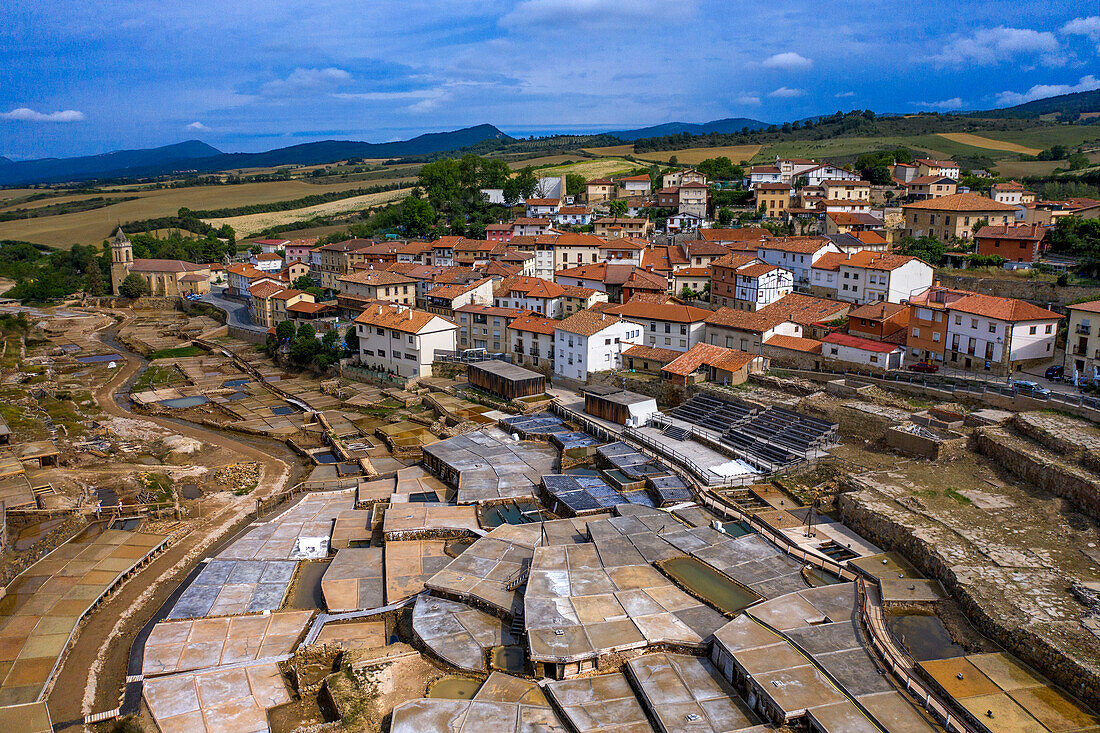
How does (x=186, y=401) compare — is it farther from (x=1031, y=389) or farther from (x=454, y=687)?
(x=1031, y=389)

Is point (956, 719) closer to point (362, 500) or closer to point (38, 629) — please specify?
point (362, 500)

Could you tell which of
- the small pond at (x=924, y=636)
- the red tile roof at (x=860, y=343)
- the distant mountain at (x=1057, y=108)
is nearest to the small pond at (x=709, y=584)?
the small pond at (x=924, y=636)

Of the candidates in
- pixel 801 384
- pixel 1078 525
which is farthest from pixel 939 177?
pixel 1078 525

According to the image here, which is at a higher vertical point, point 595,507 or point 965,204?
point 965,204

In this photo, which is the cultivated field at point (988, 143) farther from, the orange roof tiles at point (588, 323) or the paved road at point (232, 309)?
the paved road at point (232, 309)

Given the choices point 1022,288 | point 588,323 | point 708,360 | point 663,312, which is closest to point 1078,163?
point 1022,288

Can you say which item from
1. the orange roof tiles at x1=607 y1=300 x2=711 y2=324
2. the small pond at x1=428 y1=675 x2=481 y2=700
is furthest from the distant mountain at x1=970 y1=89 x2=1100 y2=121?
the small pond at x1=428 y1=675 x2=481 y2=700

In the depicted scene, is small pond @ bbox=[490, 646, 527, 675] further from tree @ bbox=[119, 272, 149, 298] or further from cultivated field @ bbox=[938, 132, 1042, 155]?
cultivated field @ bbox=[938, 132, 1042, 155]
